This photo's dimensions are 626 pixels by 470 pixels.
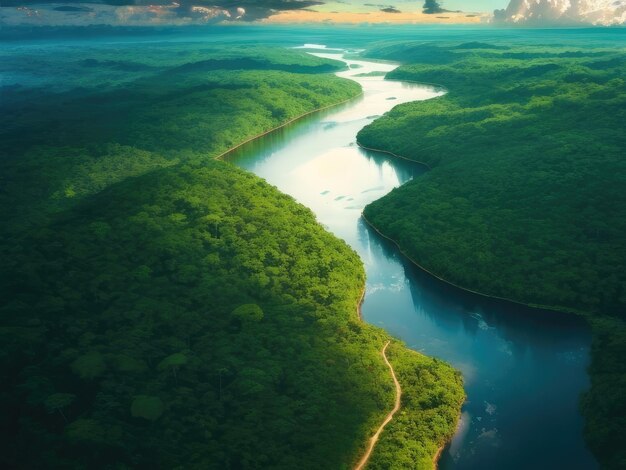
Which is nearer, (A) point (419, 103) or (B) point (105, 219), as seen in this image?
(B) point (105, 219)

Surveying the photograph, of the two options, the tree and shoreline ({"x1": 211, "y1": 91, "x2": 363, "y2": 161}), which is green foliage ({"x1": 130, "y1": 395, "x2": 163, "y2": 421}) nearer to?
the tree

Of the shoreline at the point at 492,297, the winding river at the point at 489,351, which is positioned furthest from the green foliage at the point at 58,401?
the shoreline at the point at 492,297

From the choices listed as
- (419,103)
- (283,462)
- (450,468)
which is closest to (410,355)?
(450,468)

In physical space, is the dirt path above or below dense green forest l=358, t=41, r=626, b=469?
below

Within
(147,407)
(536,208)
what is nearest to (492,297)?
(536,208)

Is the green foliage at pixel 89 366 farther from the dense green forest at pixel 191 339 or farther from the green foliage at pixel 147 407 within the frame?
the green foliage at pixel 147 407

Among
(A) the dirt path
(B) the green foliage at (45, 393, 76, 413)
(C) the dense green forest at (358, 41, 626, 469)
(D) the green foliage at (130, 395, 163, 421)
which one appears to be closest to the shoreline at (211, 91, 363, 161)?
(C) the dense green forest at (358, 41, 626, 469)

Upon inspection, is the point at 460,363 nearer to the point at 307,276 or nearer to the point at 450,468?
the point at 450,468
